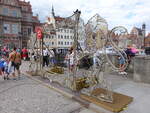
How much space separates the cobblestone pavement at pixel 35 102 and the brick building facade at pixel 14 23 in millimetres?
29066

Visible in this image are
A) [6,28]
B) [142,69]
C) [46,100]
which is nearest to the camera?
[46,100]

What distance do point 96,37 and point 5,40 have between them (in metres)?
32.2

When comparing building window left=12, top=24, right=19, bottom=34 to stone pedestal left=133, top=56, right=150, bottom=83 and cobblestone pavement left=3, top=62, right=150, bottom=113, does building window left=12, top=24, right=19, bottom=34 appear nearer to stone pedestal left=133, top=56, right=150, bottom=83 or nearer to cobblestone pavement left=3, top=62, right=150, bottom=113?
cobblestone pavement left=3, top=62, right=150, bottom=113

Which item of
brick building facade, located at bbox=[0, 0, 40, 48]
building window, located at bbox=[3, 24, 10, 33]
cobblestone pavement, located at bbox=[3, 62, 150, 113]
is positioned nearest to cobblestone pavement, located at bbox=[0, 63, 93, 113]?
cobblestone pavement, located at bbox=[3, 62, 150, 113]

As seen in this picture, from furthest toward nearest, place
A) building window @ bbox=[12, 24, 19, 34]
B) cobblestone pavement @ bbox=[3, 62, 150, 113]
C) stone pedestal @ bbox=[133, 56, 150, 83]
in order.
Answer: building window @ bbox=[12, 24, 19, 34] < stone pedestal @ bbox=[133, 56, 150, 83] < cobblestone pavement @ bbox=[3, 62, 150, 113]

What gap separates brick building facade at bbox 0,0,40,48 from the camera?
102 ft

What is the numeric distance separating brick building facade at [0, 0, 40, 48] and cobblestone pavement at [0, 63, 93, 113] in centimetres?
2907

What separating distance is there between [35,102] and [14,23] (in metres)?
33.7

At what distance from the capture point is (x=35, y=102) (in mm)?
4133

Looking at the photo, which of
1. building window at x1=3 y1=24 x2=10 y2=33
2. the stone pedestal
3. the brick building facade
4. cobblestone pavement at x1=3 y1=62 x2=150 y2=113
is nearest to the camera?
cobblestone pavement at x1=3 y1=62 x2=150 y2=113

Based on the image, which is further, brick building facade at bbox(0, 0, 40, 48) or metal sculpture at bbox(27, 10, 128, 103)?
brick building facade at bbox(0, 0, 40, 48)

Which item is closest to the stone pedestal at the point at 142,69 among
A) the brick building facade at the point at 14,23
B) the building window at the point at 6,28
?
the brick building facade at the point at 14,23

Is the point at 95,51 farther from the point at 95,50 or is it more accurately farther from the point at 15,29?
the point at 15,29

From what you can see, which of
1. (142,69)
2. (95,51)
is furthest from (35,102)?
(142,69)
